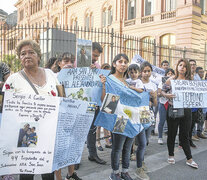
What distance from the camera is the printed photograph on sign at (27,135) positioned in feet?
6.86

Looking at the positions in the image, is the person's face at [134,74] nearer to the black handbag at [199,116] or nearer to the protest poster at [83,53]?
the protest poster at [83,53]

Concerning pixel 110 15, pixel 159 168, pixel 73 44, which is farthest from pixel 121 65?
pixel 110 15

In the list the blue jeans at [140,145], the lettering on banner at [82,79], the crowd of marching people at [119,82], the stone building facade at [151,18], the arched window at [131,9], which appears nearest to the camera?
the crowd of marching people at [119,82]

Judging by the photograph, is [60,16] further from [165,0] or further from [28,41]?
[28,41]

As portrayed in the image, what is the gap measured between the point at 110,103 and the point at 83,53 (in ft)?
3.39

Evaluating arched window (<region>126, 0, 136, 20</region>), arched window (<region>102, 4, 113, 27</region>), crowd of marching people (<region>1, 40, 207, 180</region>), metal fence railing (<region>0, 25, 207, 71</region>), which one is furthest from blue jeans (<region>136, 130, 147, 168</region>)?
arched window (<region>102, 4, 113, 27</region>)

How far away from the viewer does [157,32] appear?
18.3 meters

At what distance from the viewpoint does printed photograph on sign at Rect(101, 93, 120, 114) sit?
3.10m

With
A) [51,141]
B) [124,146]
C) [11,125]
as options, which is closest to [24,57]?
[11,125]

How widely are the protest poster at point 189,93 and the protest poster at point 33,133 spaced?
2386mm

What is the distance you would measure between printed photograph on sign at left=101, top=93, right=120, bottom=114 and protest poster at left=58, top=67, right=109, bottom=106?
62 cm

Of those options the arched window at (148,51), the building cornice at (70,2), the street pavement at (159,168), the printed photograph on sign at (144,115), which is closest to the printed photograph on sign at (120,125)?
the printed photograph on sign at (144,115)

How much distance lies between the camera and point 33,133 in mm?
2131

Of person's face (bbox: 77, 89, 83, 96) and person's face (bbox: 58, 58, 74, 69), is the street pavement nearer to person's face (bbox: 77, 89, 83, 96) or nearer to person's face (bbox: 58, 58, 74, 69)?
person's face (bbox: 77, 89, 83, 96)
